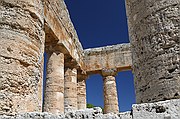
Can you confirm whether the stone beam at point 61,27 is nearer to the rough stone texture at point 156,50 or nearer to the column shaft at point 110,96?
the column shaft at point 110,96

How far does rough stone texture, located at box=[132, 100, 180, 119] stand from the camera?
9.77ft

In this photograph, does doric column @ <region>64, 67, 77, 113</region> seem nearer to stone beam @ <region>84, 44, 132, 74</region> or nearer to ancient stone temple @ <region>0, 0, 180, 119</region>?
stone beam @ <region>84, 44, 132, 74</region>

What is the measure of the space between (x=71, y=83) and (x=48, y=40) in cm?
322

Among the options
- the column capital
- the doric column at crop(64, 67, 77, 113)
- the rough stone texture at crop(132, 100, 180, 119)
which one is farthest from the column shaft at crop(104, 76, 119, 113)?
the rough stone texture at crop(132, 100, 180, 119)

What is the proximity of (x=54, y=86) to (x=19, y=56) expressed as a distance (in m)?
5.52

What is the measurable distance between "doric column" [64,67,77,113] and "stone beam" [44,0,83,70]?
0.86 meters

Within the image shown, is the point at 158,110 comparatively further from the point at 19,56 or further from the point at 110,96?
the point at 110,96

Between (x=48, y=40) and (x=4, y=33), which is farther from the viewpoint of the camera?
(x=48, y=40)

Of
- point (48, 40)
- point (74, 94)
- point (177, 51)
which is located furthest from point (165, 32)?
point (74, 94)

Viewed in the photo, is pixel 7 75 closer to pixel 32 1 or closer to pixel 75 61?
pixel 32 1

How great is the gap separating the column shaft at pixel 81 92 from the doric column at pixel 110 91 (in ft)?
4.80

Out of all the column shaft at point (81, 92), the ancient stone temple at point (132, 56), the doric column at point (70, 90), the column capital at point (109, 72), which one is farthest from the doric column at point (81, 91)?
the ancient stone temple at point (132, 56)

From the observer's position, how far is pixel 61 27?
38.0 feet

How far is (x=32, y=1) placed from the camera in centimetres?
644
